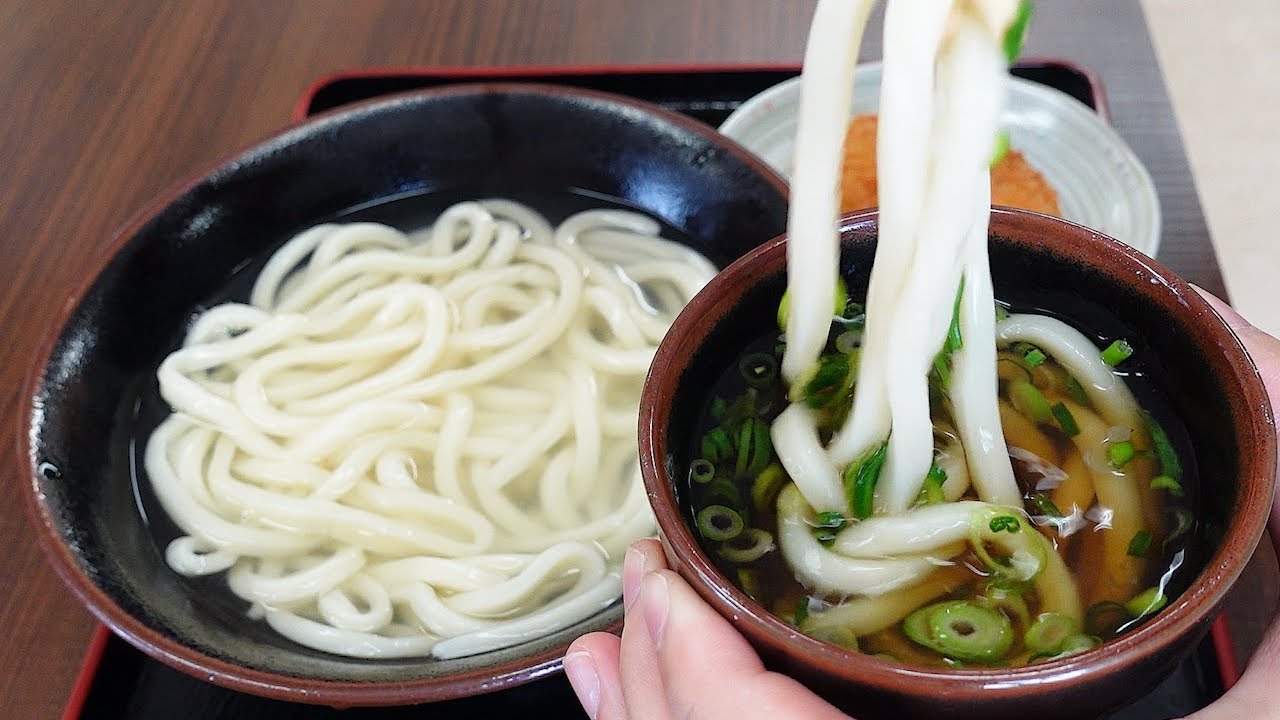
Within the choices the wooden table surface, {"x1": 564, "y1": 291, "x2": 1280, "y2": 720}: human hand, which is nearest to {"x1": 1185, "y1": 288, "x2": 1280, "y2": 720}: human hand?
{"x1": 564, "y1": 291, "x2": 1280, "y2": 720}: human hand

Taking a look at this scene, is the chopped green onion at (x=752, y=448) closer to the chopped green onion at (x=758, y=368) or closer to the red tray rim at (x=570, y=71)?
the chopped green onion at (x=758, y=368)

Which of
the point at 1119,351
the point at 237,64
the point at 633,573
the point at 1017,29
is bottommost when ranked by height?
the point at 237,64

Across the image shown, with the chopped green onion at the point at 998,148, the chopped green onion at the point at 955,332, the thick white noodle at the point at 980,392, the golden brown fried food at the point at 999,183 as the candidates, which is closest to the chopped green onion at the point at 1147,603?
the thick white noodle at the point at 980,392

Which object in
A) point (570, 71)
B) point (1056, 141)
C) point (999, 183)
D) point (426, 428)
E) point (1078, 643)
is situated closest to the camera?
point (1078, 643)

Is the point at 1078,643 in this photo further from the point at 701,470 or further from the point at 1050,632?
the point at 701,470

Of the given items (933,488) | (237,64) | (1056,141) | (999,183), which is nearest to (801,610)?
(933,488)

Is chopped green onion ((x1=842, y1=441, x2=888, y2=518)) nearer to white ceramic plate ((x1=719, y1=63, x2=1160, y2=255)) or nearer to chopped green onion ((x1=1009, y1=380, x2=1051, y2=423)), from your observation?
chopped green onion ((x1=1009, y1=380, x2=1051, y2=423))

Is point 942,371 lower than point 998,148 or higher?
lower
